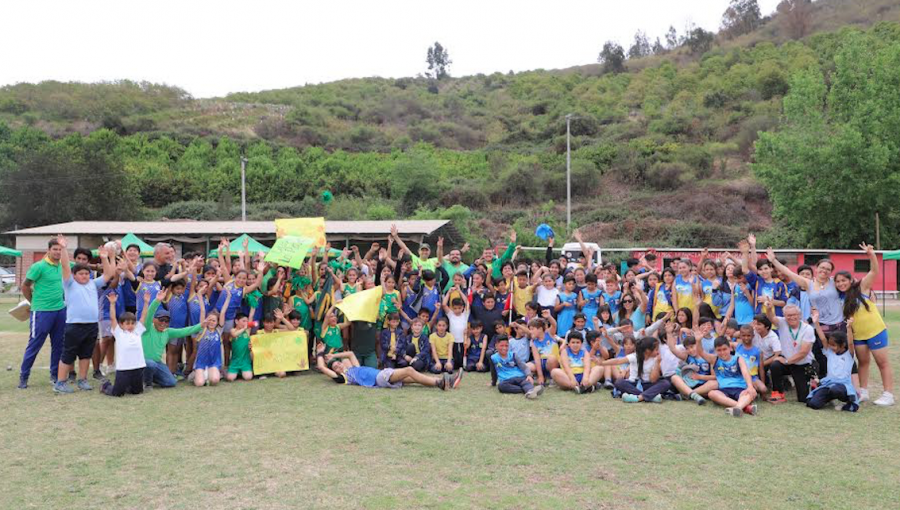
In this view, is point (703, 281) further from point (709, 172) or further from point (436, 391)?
point (709, 172)

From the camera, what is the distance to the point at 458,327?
9.86 m

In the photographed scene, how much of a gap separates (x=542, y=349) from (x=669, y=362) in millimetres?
1606

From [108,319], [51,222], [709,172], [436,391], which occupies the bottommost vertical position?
[436,391]

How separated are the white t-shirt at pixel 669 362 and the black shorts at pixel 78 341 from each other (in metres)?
6.61

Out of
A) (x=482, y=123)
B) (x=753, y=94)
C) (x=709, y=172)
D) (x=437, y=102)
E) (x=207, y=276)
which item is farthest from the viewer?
(x=437, y=102)

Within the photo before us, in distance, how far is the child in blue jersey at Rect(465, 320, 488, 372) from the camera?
32.4 feet

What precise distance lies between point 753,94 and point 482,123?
29.9 m

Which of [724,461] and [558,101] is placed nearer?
[724,461]

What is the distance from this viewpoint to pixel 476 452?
5.59m

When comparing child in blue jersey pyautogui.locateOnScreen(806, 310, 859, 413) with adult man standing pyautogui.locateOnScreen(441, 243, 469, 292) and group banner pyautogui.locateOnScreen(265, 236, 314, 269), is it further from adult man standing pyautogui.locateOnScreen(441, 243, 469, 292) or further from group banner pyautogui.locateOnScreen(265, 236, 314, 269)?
group banner pyautogui.locateOnScreen(265, 236, 314, 269)

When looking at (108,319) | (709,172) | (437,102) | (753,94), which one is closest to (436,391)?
(108,319)

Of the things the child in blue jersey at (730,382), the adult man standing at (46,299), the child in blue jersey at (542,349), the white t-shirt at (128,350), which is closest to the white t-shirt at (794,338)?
the child in blue jersey at (730,382)

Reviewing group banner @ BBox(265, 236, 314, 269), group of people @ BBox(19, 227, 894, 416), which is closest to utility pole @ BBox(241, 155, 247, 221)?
group of people @ BBox(19, 227, 894, 416)

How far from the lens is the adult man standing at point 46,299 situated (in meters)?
7.99
